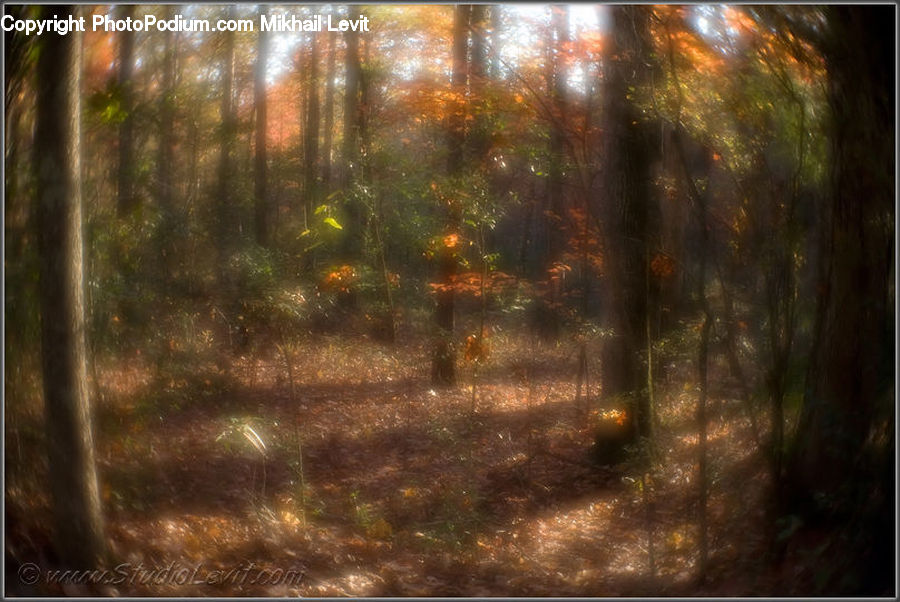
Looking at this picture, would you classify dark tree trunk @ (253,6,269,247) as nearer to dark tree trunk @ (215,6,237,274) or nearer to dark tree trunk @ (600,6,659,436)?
dark tree trunk @ (215,6,237,274)

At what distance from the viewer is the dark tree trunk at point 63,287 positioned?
3.58 metres

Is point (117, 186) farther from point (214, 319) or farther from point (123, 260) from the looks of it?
point (214, 319)

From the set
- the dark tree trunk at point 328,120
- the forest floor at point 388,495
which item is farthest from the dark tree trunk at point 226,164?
the forest floor at point 388,495

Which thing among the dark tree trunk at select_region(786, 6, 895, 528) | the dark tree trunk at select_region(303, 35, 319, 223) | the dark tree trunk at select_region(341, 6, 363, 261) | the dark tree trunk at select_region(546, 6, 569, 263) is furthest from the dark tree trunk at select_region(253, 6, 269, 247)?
the dark tree trunk at select_region(786, 6, 895, 528)

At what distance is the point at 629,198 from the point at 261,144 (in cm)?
708

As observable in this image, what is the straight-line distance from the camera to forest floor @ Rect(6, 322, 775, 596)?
15.8 feet

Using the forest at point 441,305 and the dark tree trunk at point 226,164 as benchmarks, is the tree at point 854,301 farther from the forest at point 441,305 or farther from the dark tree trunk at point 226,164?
the dark tree trunk at point 226,164

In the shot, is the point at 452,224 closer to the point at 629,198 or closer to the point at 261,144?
the point at 261,144

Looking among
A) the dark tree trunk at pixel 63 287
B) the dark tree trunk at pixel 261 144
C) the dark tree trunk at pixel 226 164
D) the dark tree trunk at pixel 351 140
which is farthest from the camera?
the dark tree trunk at pixel 351 140

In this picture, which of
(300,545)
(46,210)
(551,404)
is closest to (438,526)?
(300,545)

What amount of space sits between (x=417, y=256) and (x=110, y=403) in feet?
18.8

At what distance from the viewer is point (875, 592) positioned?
3305mm

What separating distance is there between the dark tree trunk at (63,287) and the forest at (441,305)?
0.8 inches

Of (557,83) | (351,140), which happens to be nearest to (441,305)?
(351,140)
